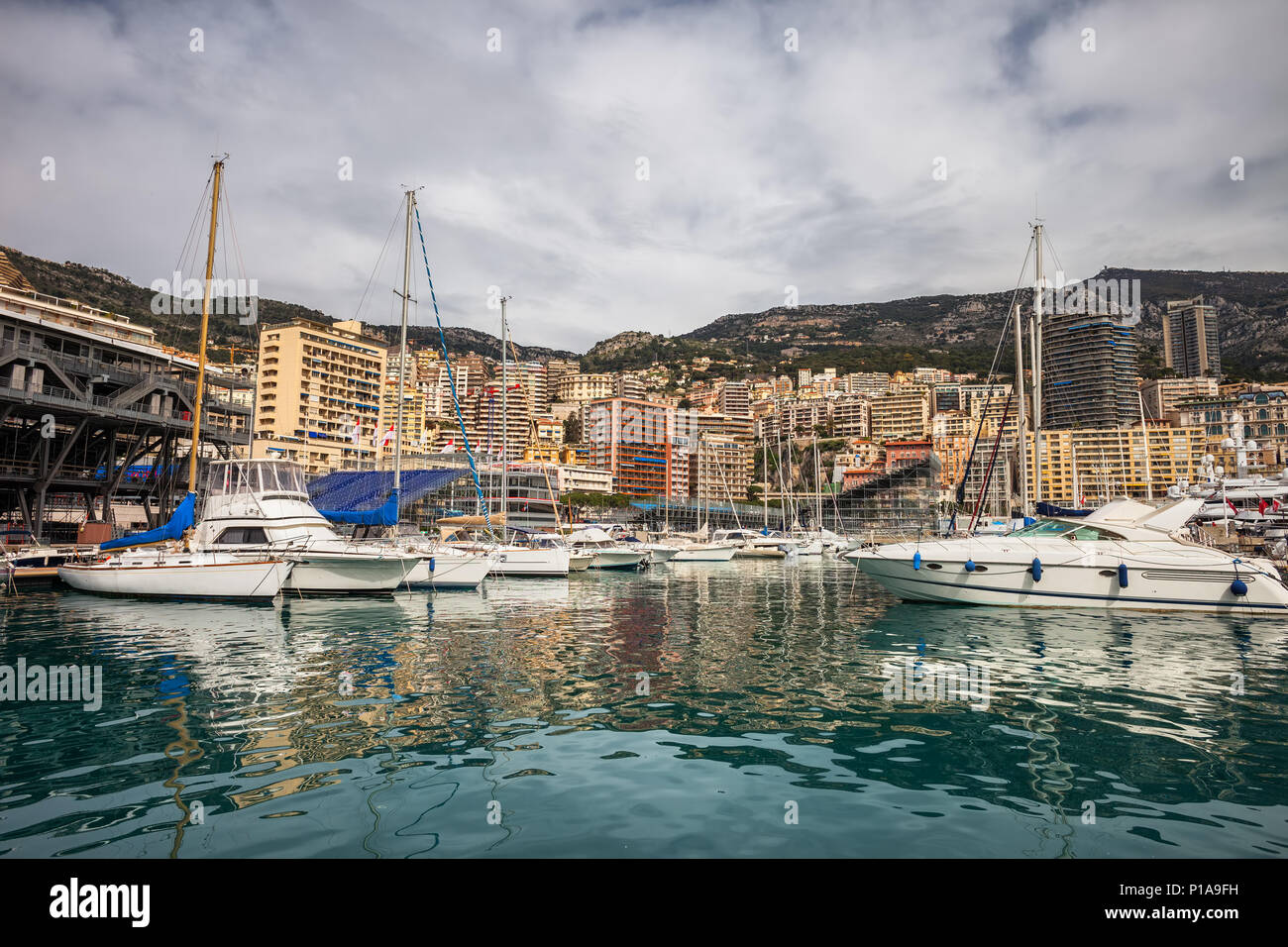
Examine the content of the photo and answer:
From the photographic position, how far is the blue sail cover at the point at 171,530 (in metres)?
22.2

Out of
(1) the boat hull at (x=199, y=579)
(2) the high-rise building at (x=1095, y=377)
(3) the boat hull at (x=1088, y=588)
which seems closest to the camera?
(3) the boat hull at (x=1088, y=588)

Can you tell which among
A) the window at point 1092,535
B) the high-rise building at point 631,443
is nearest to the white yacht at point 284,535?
the window at point 1092,535

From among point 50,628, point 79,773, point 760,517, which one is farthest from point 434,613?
point 760,517

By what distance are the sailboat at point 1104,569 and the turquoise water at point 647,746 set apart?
2.53 m

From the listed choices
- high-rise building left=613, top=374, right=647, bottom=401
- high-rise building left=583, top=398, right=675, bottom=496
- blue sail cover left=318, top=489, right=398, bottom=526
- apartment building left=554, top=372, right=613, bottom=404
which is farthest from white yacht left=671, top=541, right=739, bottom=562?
apartment building left=554, top=372, right=613, bottom=404

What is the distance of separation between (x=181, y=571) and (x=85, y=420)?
76.8 feet

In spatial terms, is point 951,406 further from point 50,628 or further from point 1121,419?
point 50,628

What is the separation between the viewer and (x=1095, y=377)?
532ft

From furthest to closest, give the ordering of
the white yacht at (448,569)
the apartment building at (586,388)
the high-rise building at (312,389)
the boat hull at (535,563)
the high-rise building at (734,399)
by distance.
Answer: the apartment building at (586,388) → the high-rise building at (734,399) → the high-rise building at (312,389) → the boat hull at (535,563) → the white yacht at (448,569)

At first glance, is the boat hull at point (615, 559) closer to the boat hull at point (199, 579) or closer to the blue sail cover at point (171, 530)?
the boat hull at point (199, 579)

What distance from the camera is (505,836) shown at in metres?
4.98

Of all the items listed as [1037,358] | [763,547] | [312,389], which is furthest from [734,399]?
[1037,358]
